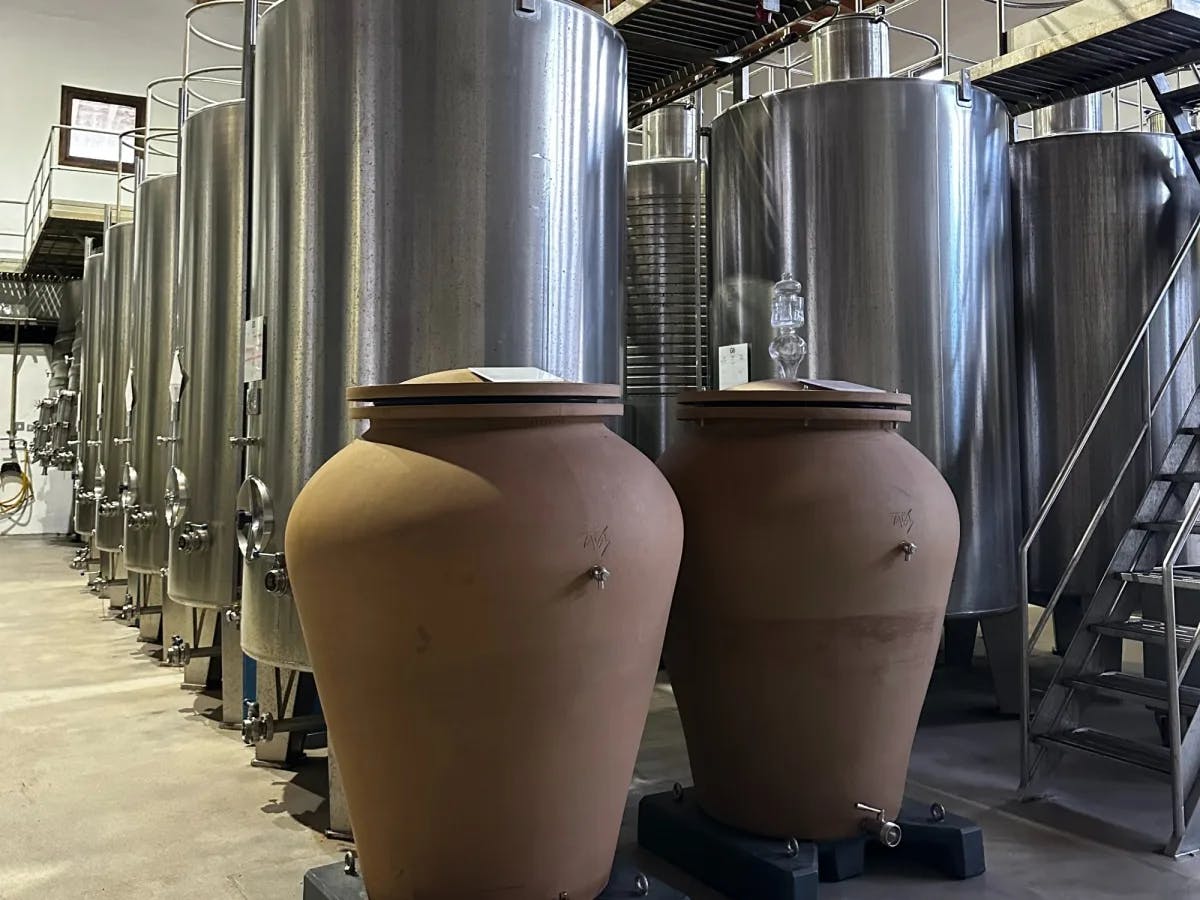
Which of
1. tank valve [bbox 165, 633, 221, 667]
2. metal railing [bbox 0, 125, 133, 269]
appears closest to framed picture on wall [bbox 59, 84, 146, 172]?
metal railing [bbox 0, 125, 133, 269]

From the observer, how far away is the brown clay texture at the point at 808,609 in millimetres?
2395

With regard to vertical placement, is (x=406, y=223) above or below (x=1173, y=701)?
above

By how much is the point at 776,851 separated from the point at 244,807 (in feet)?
5.39

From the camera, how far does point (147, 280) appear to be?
5539mm

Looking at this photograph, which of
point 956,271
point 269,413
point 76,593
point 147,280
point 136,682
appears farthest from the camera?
point 76,593

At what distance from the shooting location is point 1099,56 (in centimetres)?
416

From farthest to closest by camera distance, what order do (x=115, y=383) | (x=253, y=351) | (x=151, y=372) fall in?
1. (x=115, y=383)
2. (x=151, y=372)
3. (x=253, y=351)

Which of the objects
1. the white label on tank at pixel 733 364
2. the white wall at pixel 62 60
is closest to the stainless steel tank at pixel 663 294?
the white label on tank at pixel 733 364

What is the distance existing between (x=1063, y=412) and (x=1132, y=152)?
1117mm

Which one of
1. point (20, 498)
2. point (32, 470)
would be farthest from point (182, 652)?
point (32, 470)

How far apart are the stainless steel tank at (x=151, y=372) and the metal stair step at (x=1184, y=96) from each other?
433 cm

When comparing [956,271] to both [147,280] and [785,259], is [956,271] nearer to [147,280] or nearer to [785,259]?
[785,259]

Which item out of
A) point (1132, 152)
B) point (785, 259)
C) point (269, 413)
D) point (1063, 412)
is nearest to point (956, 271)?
point (785, 259)

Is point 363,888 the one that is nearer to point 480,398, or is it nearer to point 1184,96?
point 480,398
